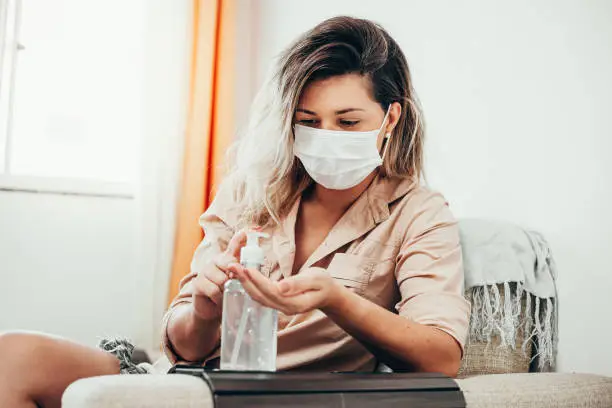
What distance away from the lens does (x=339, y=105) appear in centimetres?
126

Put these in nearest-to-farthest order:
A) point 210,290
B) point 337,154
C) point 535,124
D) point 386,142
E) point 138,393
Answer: point 138,393, point 210,290, point 337,154, point 386,142, point 535,124

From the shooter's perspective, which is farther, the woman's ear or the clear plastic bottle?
the woman's ear

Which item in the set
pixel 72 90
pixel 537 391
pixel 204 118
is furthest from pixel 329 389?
pixel 72 90

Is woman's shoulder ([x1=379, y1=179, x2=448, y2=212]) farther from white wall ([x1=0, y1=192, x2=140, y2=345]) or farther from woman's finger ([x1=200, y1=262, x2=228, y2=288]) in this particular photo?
white wall ([x1=0, y1=192, x2=140, y2=345])

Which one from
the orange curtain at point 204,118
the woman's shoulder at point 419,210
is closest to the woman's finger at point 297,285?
the woman's shoulder at point 419,210

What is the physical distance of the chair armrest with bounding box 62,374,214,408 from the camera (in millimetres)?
765

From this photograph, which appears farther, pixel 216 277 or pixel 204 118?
pixel 204 118

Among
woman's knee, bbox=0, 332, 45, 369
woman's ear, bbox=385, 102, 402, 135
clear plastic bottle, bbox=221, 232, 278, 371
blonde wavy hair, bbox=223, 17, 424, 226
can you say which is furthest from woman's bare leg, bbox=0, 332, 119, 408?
woman's ear, bbox=385, 102, 402, 135

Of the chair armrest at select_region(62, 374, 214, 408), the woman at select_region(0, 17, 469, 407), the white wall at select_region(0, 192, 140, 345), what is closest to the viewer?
the chair armrest at select_region(62, 374, 214, 408)

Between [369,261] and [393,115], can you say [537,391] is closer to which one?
[369,261]

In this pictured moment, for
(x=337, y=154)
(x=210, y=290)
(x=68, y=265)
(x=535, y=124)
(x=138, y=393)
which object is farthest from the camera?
(x=68, y=265)

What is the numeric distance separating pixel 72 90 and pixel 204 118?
46cm

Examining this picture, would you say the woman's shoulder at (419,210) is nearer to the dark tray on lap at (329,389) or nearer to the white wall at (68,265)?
the dark tray on lap at (329,389)

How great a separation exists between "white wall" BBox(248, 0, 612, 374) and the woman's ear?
395 millimetres
